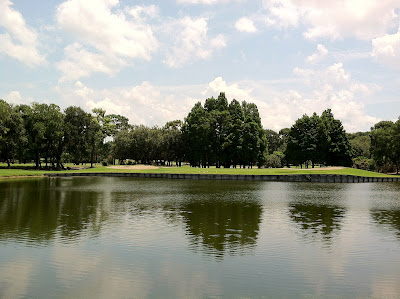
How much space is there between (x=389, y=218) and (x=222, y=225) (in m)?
14.2

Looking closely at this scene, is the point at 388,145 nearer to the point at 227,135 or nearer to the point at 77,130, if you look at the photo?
the point at 227,135

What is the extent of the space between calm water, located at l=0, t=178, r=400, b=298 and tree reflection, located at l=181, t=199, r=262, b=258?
6 cm

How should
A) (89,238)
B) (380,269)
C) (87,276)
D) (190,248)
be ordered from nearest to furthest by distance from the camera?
(87,276), (380,269), (190,248), (89,238)

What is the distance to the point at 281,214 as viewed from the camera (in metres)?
31.3

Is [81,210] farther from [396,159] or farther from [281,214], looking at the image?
[396,159]

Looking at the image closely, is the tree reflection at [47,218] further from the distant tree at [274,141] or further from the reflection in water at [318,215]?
the distant tree at [274,141]

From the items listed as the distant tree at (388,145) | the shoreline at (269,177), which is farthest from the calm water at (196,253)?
the distant tree at (388,145)

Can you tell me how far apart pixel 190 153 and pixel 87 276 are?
10409 centimetres

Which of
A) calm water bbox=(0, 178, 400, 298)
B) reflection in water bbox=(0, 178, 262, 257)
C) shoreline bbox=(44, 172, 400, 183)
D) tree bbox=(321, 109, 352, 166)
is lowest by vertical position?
calm water bbox=(0, 178, 400, 298)

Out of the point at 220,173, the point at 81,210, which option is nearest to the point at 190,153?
the point at 220,173

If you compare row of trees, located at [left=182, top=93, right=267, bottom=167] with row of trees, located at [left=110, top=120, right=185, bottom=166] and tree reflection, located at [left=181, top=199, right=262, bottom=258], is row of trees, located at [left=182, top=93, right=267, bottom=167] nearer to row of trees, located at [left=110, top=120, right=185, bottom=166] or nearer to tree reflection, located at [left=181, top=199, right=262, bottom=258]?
row of trees, located at [left=110, top=120, right=185, bottom=166]

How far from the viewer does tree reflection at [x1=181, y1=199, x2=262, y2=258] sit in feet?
63.2

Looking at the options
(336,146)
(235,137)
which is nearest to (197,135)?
(235,137)

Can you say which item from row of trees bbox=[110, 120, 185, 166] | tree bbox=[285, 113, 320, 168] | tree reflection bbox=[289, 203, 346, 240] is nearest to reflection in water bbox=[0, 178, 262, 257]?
tree reflection bbox=[289, 203, 346, 240]
